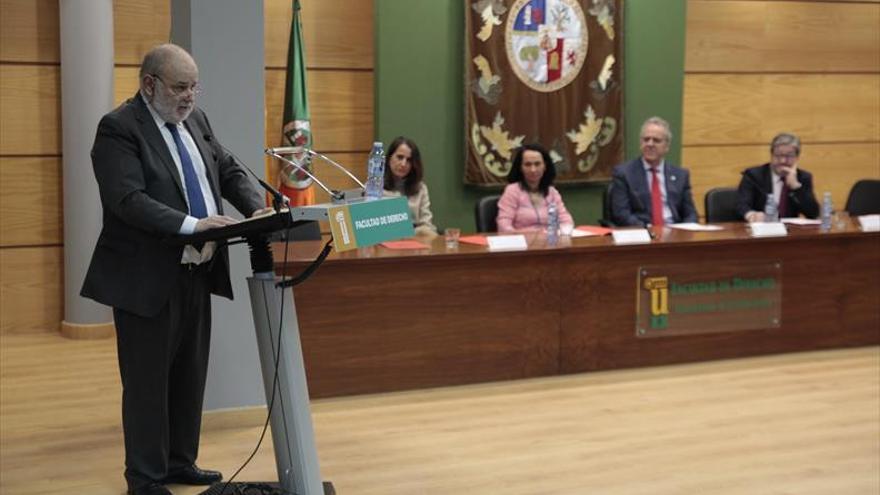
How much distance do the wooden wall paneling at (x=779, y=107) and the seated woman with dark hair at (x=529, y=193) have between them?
214 centimetres

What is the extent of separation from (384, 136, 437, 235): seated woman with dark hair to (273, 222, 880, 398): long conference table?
745 mm

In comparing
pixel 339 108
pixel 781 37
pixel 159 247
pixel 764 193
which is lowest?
pixel 159 247

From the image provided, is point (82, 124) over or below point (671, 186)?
over

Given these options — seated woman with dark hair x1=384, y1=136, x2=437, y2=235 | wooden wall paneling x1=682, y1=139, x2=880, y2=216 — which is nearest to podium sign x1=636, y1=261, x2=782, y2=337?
seated woman with dark hair x1=384, y1=136, x2=437, y2=235

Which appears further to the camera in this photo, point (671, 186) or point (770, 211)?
point (671, 186)

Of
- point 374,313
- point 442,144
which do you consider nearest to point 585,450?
point 374,313

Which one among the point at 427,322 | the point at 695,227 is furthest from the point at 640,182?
the point at 427,322

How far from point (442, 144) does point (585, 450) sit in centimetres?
317

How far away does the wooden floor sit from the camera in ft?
14.1

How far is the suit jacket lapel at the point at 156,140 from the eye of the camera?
3766mm

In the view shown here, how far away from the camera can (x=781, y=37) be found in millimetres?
8516

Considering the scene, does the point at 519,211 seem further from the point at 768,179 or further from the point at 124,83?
the point at 124,83

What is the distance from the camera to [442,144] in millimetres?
7473

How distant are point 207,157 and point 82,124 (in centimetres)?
285
